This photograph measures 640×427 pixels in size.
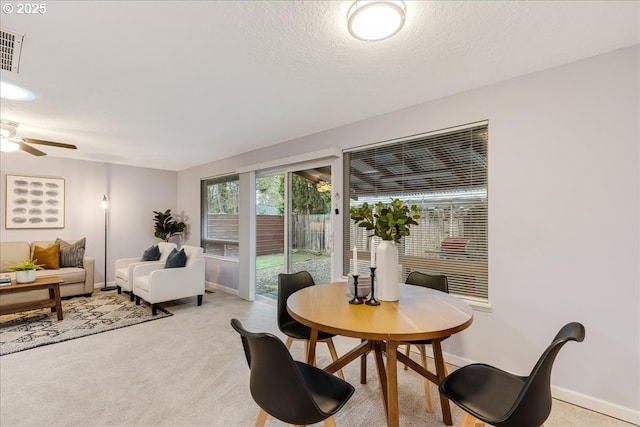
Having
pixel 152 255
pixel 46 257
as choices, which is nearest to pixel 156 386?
pixel 152 255

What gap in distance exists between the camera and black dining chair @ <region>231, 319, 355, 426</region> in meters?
1.18

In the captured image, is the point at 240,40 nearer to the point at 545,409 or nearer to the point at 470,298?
the point at 545,409

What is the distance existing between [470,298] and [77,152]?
5.85 m

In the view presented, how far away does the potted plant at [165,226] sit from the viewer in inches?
233

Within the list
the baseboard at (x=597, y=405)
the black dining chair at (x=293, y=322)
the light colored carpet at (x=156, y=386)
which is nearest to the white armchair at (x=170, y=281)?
the light colored carpet at (x=156, y=386)

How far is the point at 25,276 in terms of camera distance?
3.56 m

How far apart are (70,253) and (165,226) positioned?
1502 mm

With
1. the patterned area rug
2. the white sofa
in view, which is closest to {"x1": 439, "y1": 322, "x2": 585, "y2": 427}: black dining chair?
the patterned area rug

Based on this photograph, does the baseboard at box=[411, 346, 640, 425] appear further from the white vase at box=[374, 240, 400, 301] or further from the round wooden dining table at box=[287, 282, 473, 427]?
the white vase at box=[374, 240, 400, 301]

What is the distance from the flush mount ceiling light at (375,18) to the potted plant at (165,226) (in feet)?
17.9

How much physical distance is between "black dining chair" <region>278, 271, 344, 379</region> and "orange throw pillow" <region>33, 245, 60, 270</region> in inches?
172

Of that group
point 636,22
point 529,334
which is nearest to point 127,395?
point 529,334

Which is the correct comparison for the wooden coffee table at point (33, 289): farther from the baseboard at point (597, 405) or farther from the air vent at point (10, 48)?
the baseboard at point (597, 405)

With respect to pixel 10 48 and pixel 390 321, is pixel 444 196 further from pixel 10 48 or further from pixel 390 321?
pixel 10 48
